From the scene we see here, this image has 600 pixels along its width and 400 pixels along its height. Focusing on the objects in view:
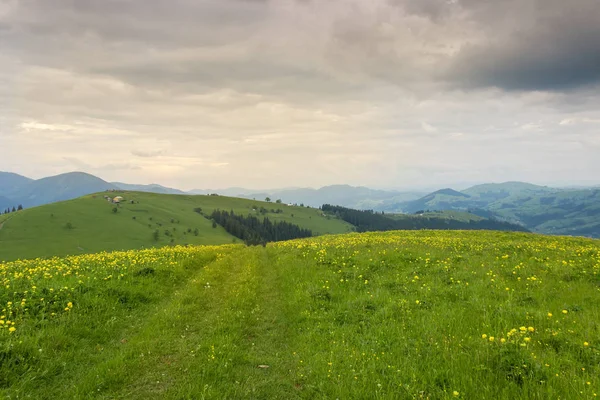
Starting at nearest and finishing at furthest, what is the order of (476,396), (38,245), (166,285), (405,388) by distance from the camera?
(476,396)
(405,388)
(166,285)
(38,245)

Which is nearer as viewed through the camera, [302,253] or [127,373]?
[127,373]

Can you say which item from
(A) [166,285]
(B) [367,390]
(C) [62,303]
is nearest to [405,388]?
(B) [367,390]

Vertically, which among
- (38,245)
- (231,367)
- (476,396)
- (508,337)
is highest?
(508,337)

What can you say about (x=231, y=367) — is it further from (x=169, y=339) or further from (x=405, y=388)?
(x=405, y=388)

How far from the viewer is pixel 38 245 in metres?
195

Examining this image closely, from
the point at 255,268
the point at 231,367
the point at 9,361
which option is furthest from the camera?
the point at 255,268

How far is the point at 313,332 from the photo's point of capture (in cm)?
1139

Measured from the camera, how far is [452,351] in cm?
868

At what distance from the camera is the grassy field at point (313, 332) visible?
7730mm

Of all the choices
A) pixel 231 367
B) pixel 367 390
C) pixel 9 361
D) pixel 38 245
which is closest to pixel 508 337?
pixel 367 390

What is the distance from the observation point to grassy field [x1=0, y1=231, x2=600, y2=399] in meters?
7.73

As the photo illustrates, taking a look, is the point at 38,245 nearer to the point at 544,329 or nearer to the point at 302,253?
the point at 302,253

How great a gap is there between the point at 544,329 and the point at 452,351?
3095 millimetres

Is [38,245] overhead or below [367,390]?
below
